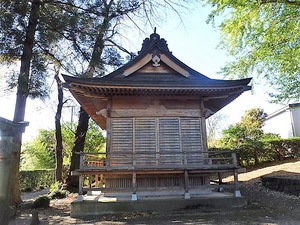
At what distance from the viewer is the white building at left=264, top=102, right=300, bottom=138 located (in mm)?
23312

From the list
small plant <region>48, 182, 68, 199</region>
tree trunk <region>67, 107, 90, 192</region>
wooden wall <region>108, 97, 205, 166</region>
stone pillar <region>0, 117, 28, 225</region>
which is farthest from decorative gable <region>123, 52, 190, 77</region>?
stone pillar <region>0, 117, 28, 225</region>

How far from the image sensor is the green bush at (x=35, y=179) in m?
22.0

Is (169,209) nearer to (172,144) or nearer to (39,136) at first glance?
(172,144)

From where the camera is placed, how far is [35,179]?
75.5ft

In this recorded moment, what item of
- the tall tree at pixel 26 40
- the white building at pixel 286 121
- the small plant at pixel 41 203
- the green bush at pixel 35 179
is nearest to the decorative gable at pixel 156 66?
the tall tree at pixel 26 40

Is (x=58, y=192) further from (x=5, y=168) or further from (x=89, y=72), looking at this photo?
(x=5, y=168)

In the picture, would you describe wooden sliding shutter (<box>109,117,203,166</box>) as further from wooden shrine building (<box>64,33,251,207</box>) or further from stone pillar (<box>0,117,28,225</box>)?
stone pillar (<box>0,117,28,225</box>)

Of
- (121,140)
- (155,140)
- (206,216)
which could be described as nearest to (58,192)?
(121,140)

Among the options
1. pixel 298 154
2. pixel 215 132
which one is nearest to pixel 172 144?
pixel 298 154

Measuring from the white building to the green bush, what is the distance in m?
22.1

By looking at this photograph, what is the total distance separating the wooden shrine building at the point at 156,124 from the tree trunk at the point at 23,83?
1.84 m

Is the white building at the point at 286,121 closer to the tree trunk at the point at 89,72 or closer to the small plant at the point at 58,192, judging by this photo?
the tree trunk at the point at 89,72

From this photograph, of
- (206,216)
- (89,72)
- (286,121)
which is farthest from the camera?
(286,121)

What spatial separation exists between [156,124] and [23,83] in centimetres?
510
